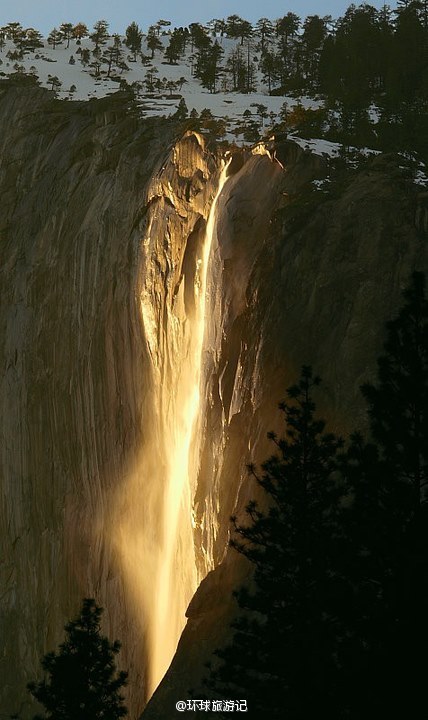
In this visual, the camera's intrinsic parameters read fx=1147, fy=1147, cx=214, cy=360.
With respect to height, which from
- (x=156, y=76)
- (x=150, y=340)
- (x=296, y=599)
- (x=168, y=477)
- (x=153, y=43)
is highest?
(x=153, y=43)

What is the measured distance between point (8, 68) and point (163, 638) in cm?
3725

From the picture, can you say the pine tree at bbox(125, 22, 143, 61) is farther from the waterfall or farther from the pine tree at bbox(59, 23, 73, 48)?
the waterfall

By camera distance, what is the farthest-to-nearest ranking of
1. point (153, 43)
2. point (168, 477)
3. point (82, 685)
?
point (153, 43) → point (168, 477) → point (82, 685)

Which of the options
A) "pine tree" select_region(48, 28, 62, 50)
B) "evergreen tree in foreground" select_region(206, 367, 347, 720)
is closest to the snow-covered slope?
"pine tree" select_region(48, 28, 62, 50)

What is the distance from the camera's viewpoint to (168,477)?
30.7 m

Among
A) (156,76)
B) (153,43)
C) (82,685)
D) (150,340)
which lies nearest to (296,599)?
(82,685)

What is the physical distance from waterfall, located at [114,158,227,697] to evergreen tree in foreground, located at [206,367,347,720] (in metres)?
9.97

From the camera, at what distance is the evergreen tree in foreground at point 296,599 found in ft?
49.8

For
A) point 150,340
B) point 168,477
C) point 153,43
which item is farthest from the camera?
point 153,43

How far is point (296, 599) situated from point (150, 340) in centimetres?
1735

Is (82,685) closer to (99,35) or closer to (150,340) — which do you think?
(150,340)

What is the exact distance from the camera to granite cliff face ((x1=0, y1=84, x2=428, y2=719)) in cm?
2295

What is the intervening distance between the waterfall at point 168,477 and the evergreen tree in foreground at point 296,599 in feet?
32.7

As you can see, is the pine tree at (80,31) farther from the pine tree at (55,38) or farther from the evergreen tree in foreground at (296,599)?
the evergreen tree in foreground at (296,599)
